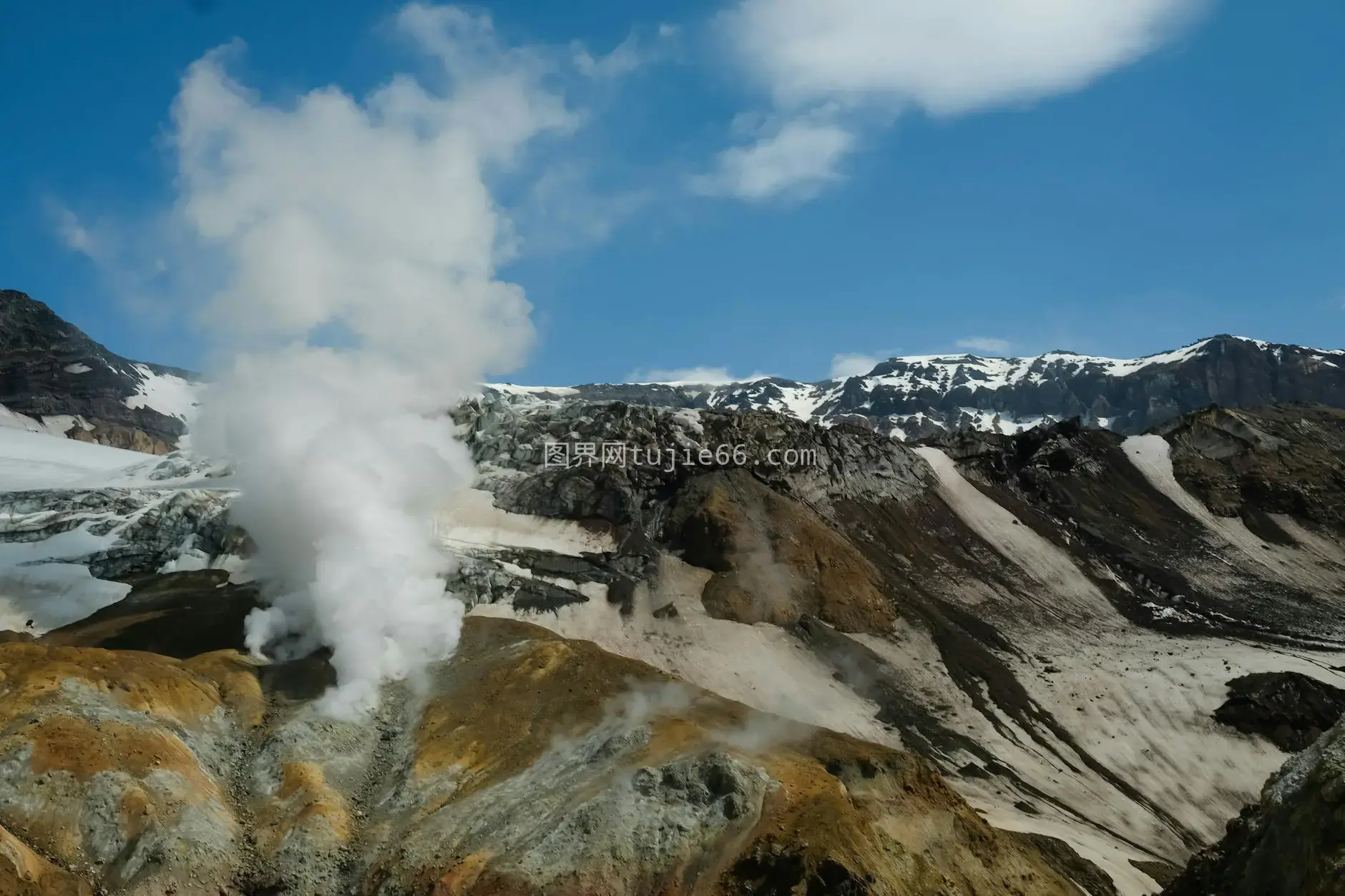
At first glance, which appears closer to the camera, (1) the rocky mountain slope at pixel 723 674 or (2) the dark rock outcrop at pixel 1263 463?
(1) the rocky mountain slope at pixel 723 674

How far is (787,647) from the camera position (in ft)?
263

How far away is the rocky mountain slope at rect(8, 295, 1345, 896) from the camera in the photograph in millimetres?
34219

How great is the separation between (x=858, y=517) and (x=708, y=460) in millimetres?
20899

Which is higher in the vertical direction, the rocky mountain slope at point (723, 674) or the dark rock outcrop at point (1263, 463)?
the dark rock outcrop at point (1263, 463)

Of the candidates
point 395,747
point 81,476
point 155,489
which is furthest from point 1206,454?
point 81,476

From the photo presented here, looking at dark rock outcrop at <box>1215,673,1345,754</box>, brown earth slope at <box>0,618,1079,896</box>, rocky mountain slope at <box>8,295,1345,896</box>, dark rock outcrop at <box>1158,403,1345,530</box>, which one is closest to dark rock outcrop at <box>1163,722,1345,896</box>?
rocky mountain slope at <box>8,295,1345,896</box>

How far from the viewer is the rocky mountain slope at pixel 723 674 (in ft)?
112

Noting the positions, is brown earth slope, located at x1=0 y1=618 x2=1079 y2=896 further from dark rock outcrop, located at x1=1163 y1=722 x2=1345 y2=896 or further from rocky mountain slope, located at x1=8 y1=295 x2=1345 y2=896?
dark rock outcrop, located at x1=1163 y1=722 x2=1345 y2=896

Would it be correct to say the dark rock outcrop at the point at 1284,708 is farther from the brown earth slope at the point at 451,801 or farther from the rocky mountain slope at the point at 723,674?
the brown earth slope at the point at 451,801

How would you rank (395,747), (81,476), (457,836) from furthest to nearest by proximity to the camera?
(81,476)
(395,747)
(457,836)

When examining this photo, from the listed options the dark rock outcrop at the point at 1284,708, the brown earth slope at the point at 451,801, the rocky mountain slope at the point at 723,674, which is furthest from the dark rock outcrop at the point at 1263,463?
the brown earth slope at the point at 451,801

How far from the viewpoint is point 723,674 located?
73875 millimetres

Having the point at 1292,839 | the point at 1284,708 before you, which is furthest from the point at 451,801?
the point at 1284,708

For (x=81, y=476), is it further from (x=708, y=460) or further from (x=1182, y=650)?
(x=1182, y=650)
